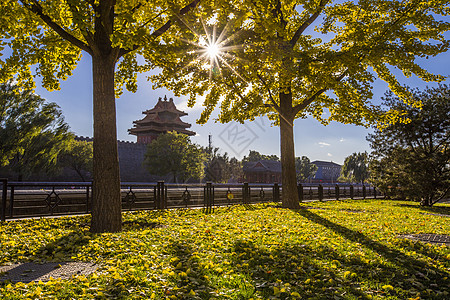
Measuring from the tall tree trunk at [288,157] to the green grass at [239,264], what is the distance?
6239 mm

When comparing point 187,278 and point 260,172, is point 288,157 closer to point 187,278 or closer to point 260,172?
point 187,278

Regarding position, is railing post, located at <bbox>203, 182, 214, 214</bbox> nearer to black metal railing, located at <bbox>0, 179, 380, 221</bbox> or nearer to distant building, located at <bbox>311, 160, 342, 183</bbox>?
black metal railing, located at <bbox>0, 179, 380, 221</bbox>

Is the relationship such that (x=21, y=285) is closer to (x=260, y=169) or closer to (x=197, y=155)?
(x=197, y=155)

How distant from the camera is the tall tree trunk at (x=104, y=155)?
7.49 m

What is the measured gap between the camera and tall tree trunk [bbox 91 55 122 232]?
749 centimetres

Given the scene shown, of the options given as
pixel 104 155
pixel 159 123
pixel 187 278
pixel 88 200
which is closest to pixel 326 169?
pixel 159 123

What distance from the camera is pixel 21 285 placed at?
12.1ft

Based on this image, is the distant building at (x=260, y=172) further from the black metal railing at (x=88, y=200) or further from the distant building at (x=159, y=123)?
the black metal railing at (x=88, y=200)

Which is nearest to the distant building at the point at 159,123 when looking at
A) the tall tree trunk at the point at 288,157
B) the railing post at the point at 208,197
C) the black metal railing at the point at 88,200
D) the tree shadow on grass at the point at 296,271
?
the black metal railing at the point at 88,200

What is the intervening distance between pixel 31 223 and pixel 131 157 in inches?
1668

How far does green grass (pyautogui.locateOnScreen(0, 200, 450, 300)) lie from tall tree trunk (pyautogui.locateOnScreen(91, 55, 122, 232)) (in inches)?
35.7

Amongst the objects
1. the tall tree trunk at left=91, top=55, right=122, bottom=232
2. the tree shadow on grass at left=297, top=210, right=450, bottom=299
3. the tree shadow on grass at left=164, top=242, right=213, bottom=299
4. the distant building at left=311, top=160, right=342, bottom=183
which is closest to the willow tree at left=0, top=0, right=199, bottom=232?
the tall tree trunk at left=91, top=55, right=122, bottom=232

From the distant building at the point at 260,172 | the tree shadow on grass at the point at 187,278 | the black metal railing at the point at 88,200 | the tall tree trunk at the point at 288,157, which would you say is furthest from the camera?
the distant building at the point at 260,172

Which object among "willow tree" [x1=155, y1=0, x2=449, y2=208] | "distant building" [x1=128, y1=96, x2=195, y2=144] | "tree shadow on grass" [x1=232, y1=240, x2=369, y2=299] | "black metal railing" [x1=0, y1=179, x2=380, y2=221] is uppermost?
"distant building" [x1=128, y1=96, x2=195, y2=144]
